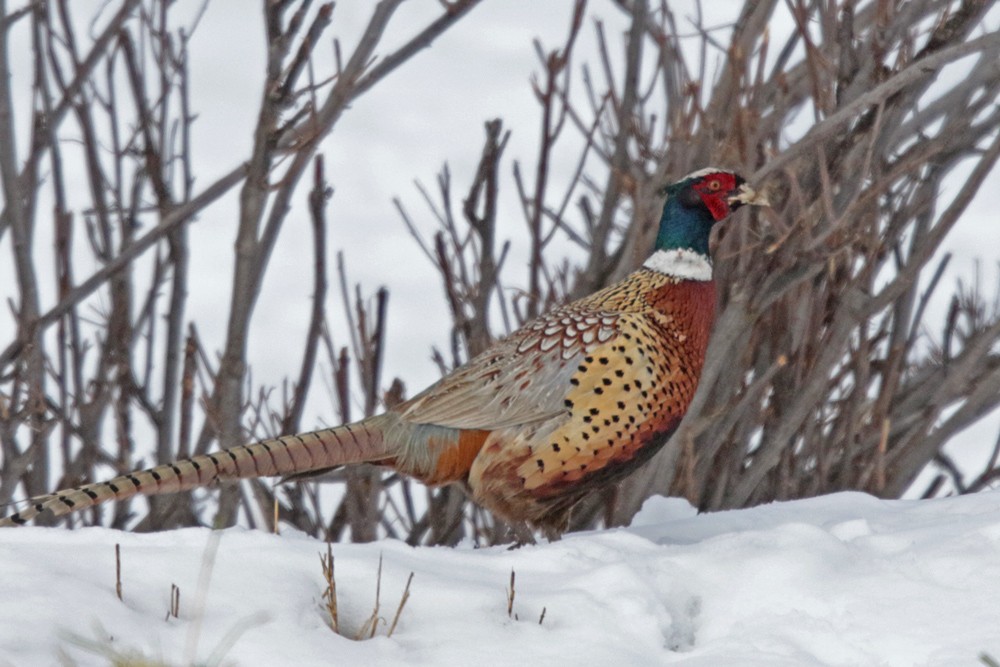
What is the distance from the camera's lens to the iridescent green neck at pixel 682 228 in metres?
3.84

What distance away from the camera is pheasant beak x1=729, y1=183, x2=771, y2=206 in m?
3.68

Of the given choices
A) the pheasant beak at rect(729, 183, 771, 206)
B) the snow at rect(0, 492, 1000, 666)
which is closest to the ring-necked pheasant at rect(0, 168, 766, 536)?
the pheasant beak at rect(729, 183, 771, 206)

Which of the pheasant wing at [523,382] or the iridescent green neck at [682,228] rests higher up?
the iridescent green neck at [682,228]

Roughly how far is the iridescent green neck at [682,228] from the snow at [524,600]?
3.38 ft

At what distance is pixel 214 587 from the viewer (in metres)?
2.55

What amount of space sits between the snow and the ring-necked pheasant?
518mm

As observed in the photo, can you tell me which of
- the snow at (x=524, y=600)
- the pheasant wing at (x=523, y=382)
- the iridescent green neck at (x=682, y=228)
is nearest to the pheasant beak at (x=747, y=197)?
the iridescent green neck at (x=682, y=228)

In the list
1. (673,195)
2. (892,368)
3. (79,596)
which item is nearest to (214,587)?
(79,596)

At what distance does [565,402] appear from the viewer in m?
3.63

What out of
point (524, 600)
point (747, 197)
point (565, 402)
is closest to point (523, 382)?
point (565, 402)

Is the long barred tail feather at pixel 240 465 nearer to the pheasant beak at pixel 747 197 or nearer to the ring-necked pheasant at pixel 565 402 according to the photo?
the ring-necked pheasant at pixel 565 402

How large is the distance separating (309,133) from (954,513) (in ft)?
5.73

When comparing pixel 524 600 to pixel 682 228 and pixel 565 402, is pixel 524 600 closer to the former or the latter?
pixel 565 402

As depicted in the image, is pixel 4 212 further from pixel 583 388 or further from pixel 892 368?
pixel 892 368
